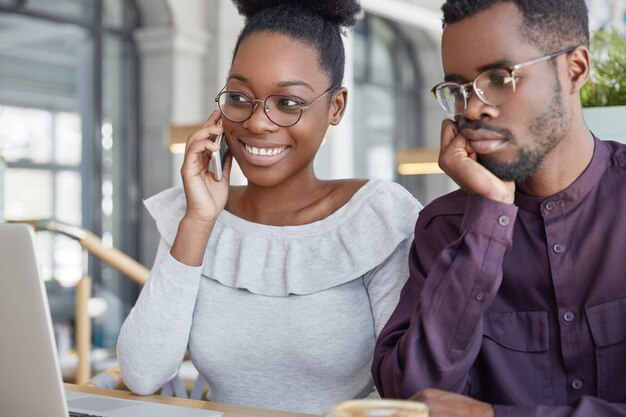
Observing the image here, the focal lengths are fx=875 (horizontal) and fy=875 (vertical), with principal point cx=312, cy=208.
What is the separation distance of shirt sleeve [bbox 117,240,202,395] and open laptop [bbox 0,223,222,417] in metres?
0.54

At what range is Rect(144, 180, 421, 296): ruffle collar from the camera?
191cm

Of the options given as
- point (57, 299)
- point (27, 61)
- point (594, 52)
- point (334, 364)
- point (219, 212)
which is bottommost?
point (57, 299)

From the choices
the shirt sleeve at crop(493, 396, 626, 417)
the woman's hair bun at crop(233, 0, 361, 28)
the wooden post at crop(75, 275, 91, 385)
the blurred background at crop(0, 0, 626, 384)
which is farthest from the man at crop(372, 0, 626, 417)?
the blurred background at crop(0, 0, 626, 384)

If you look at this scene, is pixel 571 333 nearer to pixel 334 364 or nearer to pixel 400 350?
pixel 400 350

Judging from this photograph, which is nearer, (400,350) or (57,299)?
(400,350)

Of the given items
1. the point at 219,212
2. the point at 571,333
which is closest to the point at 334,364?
the point at 219,212

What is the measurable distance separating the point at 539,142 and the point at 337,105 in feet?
2.13

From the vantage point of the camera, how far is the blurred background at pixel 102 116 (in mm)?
6426

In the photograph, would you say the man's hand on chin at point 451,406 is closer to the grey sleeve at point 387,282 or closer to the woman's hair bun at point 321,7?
the grey sleeve at point 387,282

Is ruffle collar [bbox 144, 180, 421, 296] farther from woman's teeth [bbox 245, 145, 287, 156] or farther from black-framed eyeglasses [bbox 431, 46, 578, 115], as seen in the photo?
black-framed eyeglasses [bbox 431, 46, 578, 115]

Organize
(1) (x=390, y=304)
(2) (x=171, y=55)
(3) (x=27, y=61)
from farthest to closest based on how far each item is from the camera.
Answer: (2) (x=171, y=55) < (3) (x=27, y=61) < (1) (x=390, y=304)

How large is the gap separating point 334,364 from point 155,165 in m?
5.54

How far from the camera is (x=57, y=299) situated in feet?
21.3

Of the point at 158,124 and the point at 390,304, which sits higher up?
the point at 158,124
